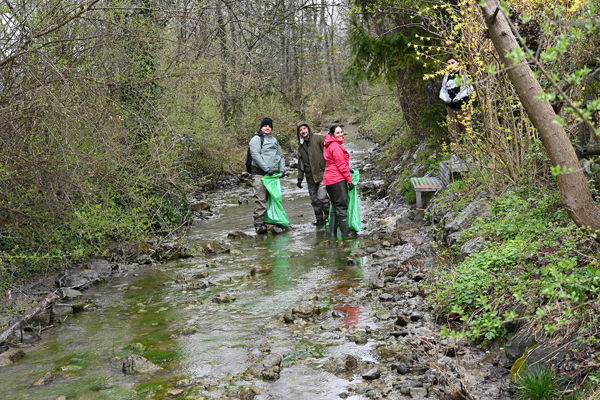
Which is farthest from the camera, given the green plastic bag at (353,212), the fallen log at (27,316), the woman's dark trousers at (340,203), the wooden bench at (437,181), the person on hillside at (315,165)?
the person on hillside at (315,165)

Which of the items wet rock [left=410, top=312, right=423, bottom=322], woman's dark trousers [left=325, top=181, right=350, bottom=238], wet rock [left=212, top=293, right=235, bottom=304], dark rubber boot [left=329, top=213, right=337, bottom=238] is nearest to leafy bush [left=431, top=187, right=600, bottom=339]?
wet rock [left=410, top=312, right=423, bottom=322]

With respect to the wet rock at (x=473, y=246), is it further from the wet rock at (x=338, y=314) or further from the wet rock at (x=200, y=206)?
the wet rock at (x=200, y=206)

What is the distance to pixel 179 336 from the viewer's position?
5918 millimetres

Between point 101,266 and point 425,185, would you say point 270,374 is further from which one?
point 425,185

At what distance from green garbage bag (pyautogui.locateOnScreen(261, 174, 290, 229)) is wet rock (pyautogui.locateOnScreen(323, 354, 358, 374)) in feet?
22.2

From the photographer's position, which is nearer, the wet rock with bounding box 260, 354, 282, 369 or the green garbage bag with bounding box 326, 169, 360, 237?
the wet rock with bounding box 260, 354, 282, 369

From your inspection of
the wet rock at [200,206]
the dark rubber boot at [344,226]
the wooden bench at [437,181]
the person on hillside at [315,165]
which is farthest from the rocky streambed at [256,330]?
the wet rock at [200,206]

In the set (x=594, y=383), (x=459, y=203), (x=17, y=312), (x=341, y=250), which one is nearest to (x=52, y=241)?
(x=17, y=312)

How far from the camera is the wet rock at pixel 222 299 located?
697 cm

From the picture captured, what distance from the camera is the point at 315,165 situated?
11289 millimetres

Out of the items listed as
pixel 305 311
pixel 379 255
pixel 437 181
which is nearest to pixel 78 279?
pixel 305 311

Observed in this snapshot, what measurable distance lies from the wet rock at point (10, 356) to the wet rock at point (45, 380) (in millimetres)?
642

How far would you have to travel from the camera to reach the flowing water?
4699 mm

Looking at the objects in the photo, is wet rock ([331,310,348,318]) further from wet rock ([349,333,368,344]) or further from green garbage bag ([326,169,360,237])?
green garbage bag ([326,169,360,237])
